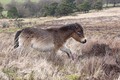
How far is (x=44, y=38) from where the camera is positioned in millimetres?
11703

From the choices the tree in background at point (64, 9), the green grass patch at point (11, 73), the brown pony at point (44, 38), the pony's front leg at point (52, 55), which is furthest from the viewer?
the tree in background at point (64, 9)

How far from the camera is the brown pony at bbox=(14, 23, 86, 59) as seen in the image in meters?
11.5

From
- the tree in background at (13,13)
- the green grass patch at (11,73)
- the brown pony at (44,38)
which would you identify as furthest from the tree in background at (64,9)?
the green grass patch at (11,73)

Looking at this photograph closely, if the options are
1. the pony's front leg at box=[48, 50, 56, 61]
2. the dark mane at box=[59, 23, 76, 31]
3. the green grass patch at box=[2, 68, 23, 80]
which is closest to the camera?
the green grass patch at box=[2, 68, 23, 80]

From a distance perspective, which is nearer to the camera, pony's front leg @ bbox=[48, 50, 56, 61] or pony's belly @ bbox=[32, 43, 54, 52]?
pony's front leg @ bbox=[48, 50, 56, 61]

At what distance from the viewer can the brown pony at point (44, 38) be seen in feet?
37.7

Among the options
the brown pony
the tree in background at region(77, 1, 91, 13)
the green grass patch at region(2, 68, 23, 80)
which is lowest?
the tree in background at region(77, 1, 91, 13)

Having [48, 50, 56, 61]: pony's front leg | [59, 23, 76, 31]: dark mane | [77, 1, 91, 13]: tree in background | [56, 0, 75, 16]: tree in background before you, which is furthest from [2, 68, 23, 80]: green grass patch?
[77, 1, 91, 13]: tree in background

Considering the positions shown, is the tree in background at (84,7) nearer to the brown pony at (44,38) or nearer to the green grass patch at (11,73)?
the brown pony at (44,38)

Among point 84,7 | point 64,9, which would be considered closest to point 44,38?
point 64,9

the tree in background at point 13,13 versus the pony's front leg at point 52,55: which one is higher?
the pony's front leg at point 52,55

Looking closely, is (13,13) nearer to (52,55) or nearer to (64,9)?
(64,9)

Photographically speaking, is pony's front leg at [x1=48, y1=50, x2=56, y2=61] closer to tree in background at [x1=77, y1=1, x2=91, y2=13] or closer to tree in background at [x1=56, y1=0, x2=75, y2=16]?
tree in background at [x1=56, y1=0, x2=75, y2=16]

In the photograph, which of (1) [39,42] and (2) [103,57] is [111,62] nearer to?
(2) [103,57]
